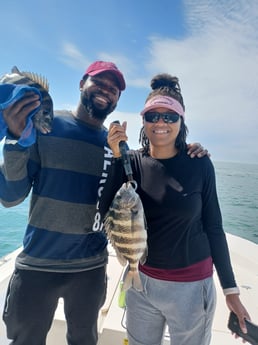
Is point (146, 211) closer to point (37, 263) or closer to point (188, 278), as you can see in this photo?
point (188, 278)

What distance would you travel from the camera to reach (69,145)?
195 cm

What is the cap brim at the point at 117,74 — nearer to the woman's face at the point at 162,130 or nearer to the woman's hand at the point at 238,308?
the woman's face at the point at 162,130

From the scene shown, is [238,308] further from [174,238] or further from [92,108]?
[92,108]

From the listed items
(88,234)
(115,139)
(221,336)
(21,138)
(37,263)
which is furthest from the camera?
(221,336)

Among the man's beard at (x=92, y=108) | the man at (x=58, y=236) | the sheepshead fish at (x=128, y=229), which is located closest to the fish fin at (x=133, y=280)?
the sheepshead fish at (x=128, y=229)

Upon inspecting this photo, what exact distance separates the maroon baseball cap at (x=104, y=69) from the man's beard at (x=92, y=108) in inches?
7.8

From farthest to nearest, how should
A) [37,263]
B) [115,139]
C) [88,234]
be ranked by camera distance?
[88,234]
[37,263]
[115,139]

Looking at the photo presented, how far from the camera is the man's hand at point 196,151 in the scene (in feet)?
6.06

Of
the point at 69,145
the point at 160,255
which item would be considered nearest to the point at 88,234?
the point at 160,255

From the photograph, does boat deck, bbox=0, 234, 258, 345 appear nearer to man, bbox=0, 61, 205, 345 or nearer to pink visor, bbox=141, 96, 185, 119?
man, bbox=0, 61, 205, 345

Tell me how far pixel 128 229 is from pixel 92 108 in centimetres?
109

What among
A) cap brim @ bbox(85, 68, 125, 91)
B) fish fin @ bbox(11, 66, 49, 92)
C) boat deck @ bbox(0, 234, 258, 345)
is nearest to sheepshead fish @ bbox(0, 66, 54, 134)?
fish fin @ bbox(11, 66, 49, 92)

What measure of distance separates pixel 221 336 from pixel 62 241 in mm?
1761

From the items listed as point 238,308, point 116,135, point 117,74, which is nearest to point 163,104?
point 116,135
